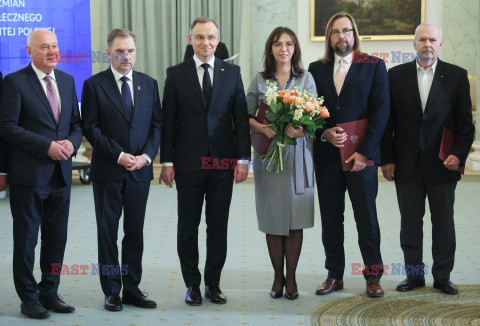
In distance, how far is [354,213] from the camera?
5109mm

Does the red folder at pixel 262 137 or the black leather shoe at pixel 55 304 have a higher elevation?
the red folder at pixel 262 137

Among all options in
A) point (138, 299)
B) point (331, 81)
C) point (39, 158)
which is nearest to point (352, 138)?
point (331, 81)

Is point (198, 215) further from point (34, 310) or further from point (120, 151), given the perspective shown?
point (34, 310)

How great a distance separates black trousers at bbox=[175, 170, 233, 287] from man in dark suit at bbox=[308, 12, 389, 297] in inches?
30.3

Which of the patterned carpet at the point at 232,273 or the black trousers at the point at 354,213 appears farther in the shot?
the black trousers at the point at 354,213

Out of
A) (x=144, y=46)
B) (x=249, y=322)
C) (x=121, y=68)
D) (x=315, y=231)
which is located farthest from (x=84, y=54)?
(x=249, y=322)

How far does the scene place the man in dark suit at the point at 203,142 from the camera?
4.84 meters

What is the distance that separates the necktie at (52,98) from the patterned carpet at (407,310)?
7.34 ft

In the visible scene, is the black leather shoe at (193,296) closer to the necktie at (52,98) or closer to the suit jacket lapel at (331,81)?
the necktie at (52,98)

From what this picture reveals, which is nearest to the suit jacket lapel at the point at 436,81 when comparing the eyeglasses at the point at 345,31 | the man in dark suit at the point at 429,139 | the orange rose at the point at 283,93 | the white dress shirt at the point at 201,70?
the man in dark suit at the point at 429,139

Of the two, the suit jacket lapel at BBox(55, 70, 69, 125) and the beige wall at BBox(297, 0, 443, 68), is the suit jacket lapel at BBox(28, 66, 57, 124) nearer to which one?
the suit jacket lapel at BBox(55, 70, 69, 125)

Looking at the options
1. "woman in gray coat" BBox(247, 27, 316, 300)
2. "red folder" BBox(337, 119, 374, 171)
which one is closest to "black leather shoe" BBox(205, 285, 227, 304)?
"woman in gray coat" BBox(247, 27, 316, 300)

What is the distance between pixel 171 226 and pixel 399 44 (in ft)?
22.4

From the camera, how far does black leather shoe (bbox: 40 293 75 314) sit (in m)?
4.71
